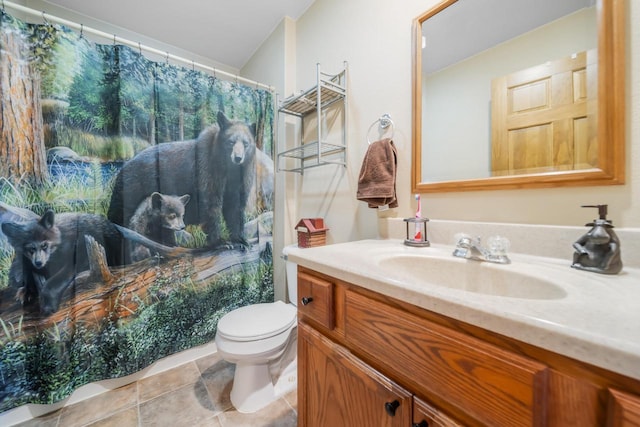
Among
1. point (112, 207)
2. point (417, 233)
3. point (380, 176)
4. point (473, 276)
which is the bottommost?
point (473, 276)

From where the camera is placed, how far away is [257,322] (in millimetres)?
1182

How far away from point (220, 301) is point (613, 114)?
1.92m

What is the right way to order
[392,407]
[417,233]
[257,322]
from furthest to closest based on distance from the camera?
[257,322]
[417,233]
[392,407]

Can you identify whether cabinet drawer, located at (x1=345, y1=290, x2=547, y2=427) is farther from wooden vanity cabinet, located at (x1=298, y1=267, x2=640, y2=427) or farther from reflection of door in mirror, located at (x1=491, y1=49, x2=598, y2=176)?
reflection of door in mirror, located at (x1=491, y1=49, x2=598, y2=176)

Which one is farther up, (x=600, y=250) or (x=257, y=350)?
(x=600, y=250)

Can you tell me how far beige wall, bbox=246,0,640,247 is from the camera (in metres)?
0.60

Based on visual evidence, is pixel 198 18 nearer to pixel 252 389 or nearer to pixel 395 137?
pixel 395 137

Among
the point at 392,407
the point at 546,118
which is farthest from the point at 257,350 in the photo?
the point at 546,118

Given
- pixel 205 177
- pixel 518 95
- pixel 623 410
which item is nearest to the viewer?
pixel 623 410

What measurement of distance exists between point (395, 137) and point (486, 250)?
62cm

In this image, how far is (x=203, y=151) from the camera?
4.91ft

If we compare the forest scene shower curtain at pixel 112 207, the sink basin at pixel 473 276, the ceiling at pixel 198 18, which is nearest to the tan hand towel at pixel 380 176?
the sink basin at pixel 473 276

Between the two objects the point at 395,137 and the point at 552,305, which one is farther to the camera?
the point at 395,137

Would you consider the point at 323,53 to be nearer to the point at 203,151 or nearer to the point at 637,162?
the point at 203,151
